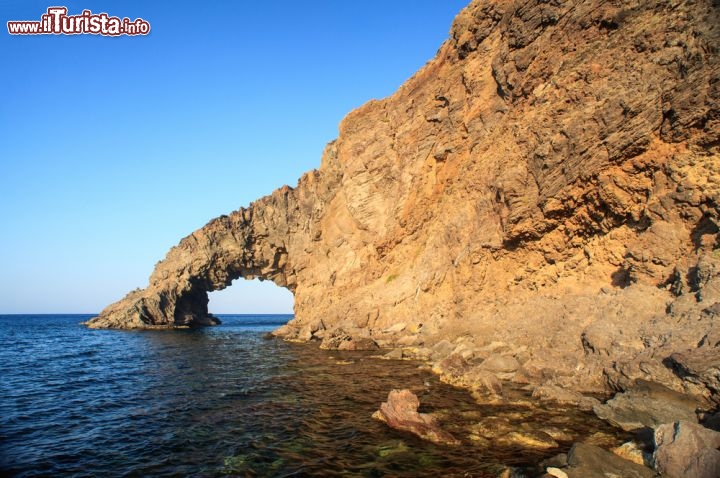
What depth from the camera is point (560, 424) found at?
42.3 ft

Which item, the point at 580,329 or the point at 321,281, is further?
the point at 321,281

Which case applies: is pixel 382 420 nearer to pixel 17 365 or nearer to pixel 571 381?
pixel 571 381

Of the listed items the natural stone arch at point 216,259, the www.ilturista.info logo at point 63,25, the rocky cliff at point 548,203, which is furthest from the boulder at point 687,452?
the natural stone arch at point 216,259

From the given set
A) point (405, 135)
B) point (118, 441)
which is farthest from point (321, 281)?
point (118, 441)

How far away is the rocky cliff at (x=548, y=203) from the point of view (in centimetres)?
1842

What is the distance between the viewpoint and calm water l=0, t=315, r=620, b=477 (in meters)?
10.8

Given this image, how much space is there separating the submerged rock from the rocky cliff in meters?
6.60

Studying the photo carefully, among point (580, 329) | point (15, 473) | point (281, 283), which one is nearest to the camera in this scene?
point (15, 473)

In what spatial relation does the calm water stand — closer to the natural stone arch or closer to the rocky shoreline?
the rocky shoreline

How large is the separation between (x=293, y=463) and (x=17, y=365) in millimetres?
31179

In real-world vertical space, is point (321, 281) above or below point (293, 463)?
above

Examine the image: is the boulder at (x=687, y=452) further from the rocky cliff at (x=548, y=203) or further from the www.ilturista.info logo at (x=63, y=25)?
the www.ilturista.info logo at (x=63, y=25)

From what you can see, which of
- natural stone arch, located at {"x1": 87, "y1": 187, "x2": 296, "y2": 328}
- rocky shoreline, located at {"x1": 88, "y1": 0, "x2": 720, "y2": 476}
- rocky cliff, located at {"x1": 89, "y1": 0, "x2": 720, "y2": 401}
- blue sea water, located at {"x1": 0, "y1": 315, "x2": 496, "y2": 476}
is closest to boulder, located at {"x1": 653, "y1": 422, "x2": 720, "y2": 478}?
rocky shoreline, located at {"x1": 88, "y1": 0, "x2": 720, "y2": 476}

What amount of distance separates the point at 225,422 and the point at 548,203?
22.9 metres
